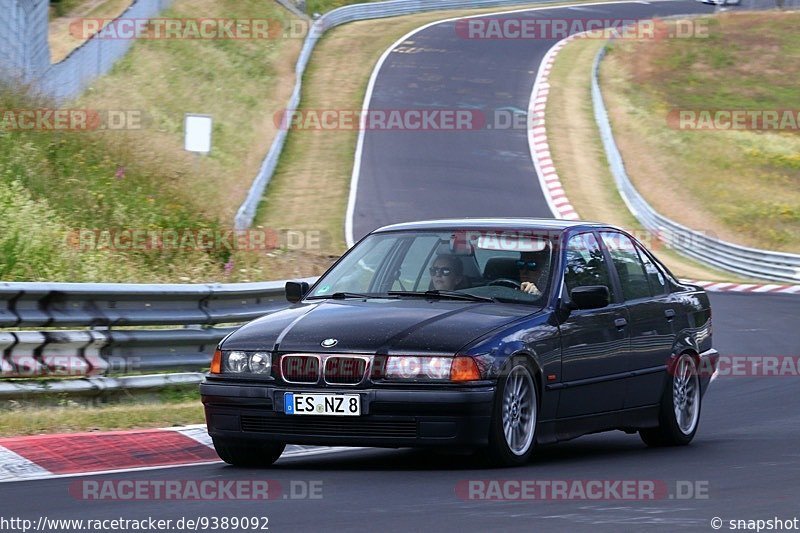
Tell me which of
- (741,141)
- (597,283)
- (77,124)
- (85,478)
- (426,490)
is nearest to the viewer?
(426,490)

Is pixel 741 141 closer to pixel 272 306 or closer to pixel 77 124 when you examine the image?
pixel 77 124

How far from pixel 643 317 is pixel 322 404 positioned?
2676 millimetres

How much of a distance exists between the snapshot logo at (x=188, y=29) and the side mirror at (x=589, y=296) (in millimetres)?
23623

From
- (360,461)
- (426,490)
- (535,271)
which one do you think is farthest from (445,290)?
(426,490)

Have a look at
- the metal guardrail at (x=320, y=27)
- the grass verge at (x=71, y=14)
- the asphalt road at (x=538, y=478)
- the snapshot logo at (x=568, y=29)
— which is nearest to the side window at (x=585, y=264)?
the asphalt road at (x=538, y=478)

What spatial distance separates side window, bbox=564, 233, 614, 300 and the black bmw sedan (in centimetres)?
1

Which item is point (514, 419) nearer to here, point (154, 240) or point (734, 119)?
point (154, 240)

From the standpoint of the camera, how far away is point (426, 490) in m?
6.98

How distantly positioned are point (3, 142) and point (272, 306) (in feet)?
18.7

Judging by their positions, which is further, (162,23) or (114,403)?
(162,23)

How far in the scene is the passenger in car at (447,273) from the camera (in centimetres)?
843

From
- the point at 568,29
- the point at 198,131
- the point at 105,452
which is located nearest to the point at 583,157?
the point at 198,131

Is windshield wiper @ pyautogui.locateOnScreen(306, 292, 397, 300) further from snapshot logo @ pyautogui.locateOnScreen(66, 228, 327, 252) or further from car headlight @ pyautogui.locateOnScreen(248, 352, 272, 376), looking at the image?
snapshot logo @ pyautogui.locateOnScreen(66, 228, 327, 252)

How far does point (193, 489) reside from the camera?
23.0 feet
